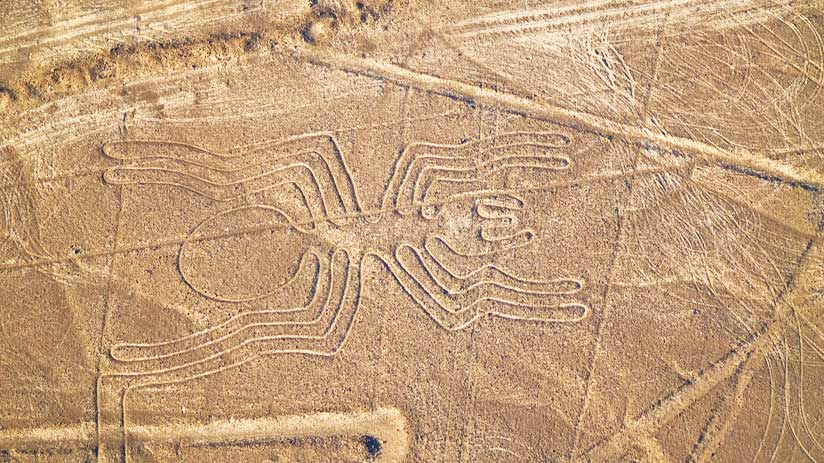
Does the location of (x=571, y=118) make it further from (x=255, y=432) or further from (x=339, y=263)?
(x=255, y=432)

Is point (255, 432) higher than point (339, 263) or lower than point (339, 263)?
lower

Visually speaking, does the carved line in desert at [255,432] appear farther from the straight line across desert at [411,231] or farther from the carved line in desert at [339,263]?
the carved line in desert at [339,263]

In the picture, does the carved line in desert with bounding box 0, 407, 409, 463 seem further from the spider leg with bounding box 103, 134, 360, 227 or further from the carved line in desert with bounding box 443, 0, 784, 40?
the carved line in desert with bounding box 443, 0, 784, 40

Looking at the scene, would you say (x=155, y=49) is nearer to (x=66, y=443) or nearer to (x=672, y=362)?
(x=66, y=443)

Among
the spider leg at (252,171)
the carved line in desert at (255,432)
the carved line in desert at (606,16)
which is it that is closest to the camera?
the carved line in desert at (255,432)

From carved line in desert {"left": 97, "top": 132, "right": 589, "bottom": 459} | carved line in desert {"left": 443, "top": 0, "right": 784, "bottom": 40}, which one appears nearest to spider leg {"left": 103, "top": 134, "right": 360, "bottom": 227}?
carved line in desert {"left": 97, "top": 132, "right": 589, "bottom": 459}

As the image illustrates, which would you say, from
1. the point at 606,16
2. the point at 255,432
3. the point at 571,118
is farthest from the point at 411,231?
the point at 606,16

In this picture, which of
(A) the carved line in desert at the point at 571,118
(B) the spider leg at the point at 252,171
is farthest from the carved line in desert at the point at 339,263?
(A) the carved line in desert at the point at 571,118

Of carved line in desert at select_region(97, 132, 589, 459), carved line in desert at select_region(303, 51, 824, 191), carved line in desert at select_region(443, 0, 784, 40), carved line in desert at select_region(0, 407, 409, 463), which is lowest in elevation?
carved line in desert at select_region(0, 407, 409, 463)

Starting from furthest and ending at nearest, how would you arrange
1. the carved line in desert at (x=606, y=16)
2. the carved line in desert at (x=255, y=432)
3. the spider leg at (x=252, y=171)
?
the carved line in desert at (x=606, y=16) < the spider leg at (x=252, y=171) < the carved line in desert at (x=255, y=432)
